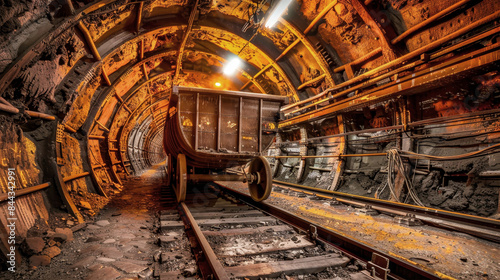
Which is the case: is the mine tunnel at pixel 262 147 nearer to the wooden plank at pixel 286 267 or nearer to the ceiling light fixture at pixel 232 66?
the wooden plank at pixel 286 267

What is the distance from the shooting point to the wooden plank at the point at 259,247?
109 inches

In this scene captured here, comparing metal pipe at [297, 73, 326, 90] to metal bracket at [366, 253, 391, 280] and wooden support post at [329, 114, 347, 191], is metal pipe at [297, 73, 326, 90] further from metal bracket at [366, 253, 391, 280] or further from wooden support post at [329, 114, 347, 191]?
metal bracket at [366, 253, 391, 280]

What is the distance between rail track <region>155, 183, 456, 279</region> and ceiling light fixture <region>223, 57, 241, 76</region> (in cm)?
764

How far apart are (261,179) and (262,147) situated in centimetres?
76

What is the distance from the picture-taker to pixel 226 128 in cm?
519

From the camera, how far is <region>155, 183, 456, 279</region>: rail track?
2.31 meters

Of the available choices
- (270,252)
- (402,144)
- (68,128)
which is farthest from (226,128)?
(402,144)

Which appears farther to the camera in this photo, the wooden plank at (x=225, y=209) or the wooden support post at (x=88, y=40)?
the wooden plank at (x=225, y=209)

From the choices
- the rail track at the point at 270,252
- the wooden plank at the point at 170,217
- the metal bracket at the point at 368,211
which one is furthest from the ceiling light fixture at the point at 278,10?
the wooden plank at the point at 170,217

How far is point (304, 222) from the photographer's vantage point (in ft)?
11.8

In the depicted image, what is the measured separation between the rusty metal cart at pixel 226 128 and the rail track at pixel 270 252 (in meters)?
1.22

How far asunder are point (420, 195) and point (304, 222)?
3467 millimetres

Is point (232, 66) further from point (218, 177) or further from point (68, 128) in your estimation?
point (68, 128)

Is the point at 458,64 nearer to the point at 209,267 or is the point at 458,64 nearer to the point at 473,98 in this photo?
the point at 473,98
